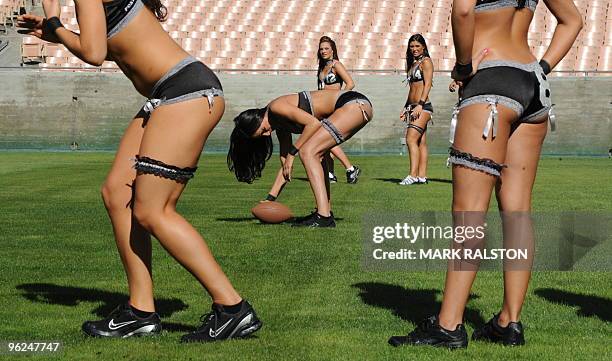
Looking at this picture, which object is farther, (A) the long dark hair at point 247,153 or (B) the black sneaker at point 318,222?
(B) the black sneaker at point 318,222

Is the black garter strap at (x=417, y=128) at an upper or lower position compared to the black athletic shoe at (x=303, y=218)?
lower

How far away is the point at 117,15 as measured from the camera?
530 cm

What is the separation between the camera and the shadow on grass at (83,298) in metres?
6.43

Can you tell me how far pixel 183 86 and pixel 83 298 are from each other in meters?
2.10

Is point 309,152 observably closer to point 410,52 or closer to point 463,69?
point 463,69

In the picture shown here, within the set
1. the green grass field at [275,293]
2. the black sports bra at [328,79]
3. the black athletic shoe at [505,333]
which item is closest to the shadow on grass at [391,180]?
the black sports bra at [328,79]

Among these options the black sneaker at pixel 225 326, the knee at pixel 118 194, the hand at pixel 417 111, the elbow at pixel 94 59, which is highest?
the elbow at pixel 94 59

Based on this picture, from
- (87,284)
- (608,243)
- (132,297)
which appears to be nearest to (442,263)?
(608,243)

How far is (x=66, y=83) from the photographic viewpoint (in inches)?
1320

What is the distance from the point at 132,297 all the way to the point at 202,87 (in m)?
1.22

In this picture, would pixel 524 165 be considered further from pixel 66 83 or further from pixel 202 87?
pixel 66 83

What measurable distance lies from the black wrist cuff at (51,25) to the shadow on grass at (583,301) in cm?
344

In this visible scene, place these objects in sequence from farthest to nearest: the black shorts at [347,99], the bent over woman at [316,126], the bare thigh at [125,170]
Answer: the black shorts at [347,99]
the bent over woman at [316,126]
the bare thigh at [125,170]

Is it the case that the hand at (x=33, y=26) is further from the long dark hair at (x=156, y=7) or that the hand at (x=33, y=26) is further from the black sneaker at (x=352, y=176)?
the black sneaker at (x=352, y=176)
